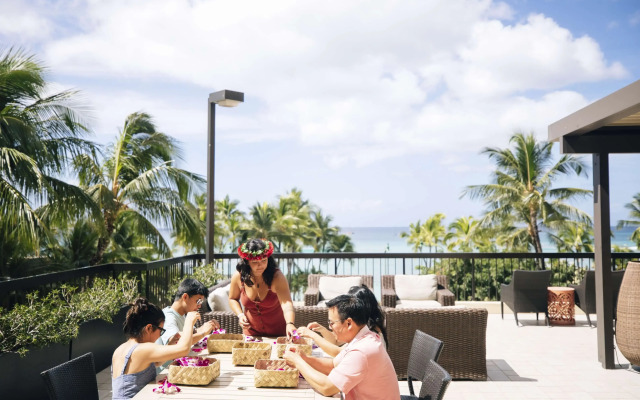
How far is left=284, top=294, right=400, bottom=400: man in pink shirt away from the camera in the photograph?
7.54 ft

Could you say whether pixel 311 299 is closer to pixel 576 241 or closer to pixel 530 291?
pixel 530 291

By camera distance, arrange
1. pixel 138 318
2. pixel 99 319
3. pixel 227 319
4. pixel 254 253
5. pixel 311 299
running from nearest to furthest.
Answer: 1. pixel 138 318
2. pixel 254 253
3. pixel 227 319
4. pixel 99 319
5. pixel 311 299

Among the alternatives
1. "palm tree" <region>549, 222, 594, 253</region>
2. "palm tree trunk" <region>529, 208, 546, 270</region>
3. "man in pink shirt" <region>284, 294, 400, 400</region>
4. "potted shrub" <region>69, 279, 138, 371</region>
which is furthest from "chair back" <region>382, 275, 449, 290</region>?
"palm tree" <region>549, 222, 594, 253</region>

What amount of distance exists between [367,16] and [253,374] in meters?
28.4

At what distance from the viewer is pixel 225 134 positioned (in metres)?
72.2

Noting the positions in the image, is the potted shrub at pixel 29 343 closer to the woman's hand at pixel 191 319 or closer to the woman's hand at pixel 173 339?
the woman's hand at pixel 173 339

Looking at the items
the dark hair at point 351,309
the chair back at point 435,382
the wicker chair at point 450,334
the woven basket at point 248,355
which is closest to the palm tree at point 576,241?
the wicker chair at point 450,334

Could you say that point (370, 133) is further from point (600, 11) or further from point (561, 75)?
point (600, 11)

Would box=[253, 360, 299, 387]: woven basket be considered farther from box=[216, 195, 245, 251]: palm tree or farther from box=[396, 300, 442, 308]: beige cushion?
box=[216, 195, 245, 251]: palm tree

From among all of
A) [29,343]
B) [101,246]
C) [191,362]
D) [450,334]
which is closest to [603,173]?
[450,334]

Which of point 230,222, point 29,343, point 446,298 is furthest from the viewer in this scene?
point 230,222

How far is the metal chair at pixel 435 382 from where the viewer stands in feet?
7.79

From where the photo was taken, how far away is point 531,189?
22141mm

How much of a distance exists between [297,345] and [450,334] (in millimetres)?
2509
